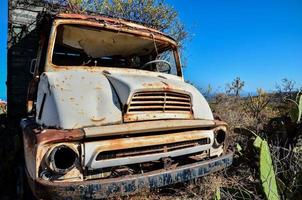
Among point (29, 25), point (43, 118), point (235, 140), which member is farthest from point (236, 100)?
point (43, 118)

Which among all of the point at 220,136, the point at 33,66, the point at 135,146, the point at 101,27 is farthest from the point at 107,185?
the point at 33,66

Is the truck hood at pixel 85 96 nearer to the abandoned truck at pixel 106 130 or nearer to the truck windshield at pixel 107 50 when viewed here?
the abandoned truck at pixel 106 130

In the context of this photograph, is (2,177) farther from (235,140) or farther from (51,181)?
(235,140)

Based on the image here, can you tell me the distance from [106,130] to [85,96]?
0.53m

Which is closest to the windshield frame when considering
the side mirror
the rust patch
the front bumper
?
the side mirror

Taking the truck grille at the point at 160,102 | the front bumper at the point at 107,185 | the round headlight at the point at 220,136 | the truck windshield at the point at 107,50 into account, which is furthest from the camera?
the truck windshield at the point at 107,50

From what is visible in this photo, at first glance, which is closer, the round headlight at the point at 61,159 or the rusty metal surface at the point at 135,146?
the round headlight at the point at 61,159

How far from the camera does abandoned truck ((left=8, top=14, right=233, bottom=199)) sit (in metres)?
2.79

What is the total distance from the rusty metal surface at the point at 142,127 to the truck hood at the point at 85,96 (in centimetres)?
14

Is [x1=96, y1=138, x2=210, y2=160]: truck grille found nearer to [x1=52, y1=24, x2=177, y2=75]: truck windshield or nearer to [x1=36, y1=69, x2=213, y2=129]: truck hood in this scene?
[x1=36, y1=69, x2=213, y2=129]: truck hood

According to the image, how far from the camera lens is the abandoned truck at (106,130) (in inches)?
110

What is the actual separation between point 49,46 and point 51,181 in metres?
1.89

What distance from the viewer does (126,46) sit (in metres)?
4.95

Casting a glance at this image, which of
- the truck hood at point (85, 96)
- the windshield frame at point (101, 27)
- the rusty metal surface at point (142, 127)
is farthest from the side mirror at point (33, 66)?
the rusty metal surface at point (142, 127)
